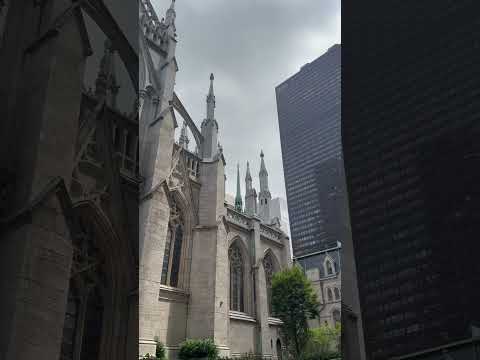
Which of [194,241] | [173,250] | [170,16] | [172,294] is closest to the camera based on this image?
[170,16]

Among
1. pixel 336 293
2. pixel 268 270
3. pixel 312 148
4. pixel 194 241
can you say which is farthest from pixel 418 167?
pixel 268 270

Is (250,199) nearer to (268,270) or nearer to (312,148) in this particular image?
(268,270)

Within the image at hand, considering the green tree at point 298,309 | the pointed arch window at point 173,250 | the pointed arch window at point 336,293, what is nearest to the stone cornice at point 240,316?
the pointed arch window at point 173,250

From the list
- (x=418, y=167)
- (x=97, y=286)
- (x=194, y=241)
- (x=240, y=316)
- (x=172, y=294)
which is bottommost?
(x=97, y=286)

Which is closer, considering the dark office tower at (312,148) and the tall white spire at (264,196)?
the dark office tower at (312,148)

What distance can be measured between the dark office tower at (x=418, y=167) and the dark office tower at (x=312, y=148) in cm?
33

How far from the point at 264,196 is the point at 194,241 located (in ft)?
16.1

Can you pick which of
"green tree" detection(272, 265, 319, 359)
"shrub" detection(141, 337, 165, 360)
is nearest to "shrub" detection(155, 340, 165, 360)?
"shrub" detection(141, 337, 165, 360)

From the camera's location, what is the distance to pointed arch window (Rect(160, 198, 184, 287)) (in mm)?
15422

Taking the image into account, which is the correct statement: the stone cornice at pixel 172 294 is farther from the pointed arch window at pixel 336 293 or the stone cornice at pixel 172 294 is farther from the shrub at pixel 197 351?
the pointed arch window at pixel 336 293

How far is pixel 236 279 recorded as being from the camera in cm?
2150

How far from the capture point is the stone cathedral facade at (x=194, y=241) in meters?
6.47

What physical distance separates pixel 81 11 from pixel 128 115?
1.08 meters

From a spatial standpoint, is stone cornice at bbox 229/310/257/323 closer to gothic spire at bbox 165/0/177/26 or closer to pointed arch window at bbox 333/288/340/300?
pointed arch window at bbox 333/288/340/300
